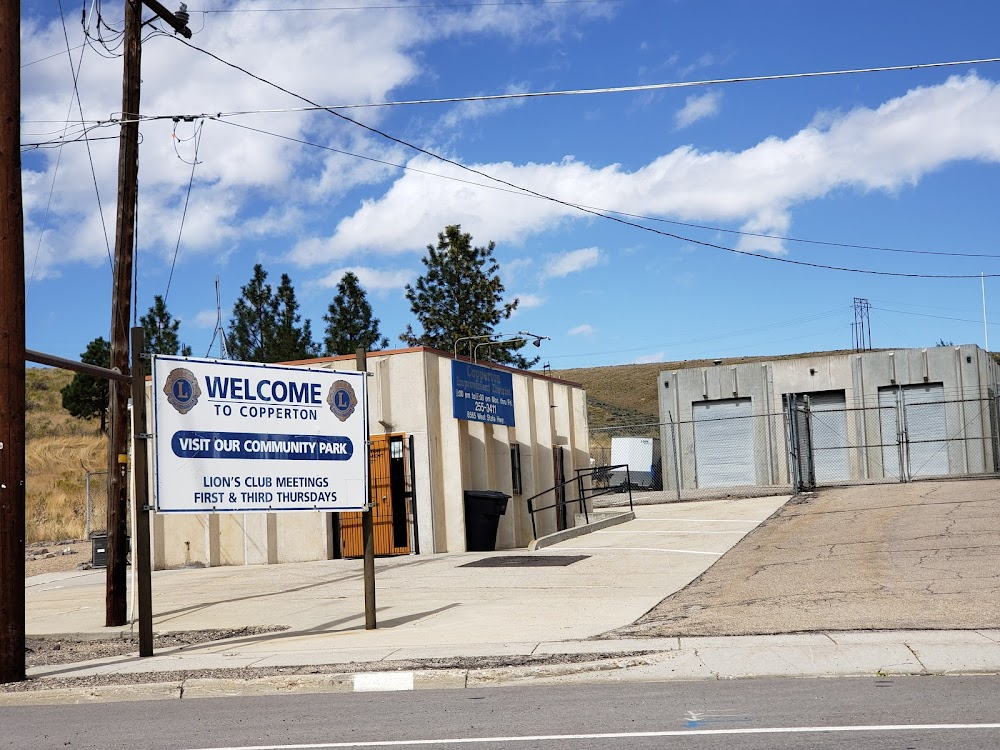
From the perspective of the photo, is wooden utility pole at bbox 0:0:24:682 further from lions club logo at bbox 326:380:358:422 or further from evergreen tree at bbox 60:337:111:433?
evergreen tree at bbox 60:337:111:433

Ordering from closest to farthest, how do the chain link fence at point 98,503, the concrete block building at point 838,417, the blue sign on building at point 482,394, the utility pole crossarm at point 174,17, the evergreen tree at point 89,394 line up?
the utility pole crossarm at point 174,17 → the blue sign on building at point 482,394 → the concrete block building at point 838,417 → the chain link fence at point 98,503 → the evergreen tree at point 89,394

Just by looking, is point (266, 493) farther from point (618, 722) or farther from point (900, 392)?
point (900, 392)

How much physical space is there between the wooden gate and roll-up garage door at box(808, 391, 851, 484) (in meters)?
21.5

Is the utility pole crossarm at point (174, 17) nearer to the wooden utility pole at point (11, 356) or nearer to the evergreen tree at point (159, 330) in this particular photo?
the wooden utility pole at point (11, 356)

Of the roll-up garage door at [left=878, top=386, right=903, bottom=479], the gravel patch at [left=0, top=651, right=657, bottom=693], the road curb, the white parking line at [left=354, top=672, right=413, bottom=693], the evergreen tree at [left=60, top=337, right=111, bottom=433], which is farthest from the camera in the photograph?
the evergreen tree at [left=60, top=337, right=111, bottom=433]

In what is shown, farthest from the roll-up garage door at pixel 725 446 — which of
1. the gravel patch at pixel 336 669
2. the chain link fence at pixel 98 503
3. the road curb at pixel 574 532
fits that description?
the gravel patch at pixel 336 669

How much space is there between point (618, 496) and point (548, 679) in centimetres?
3266

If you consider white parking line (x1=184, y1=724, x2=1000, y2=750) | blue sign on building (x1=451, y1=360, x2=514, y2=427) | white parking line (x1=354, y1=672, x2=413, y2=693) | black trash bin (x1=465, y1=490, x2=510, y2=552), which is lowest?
white parking line (x1=354, y1=672, x2=413, y2=693)

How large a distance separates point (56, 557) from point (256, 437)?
19.3 metres

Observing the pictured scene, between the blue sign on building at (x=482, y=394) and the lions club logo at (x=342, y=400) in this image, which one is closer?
the lions club logo at (x=342, y=400)

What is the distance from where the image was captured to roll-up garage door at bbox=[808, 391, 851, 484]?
38.1 metres

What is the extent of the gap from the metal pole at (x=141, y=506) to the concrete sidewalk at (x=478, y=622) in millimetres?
313

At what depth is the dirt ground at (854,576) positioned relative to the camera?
1053 cm

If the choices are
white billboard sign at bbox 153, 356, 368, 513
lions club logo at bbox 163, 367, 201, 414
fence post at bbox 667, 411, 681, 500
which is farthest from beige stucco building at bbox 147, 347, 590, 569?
fence post at bbox 667, 411, 681, 500
